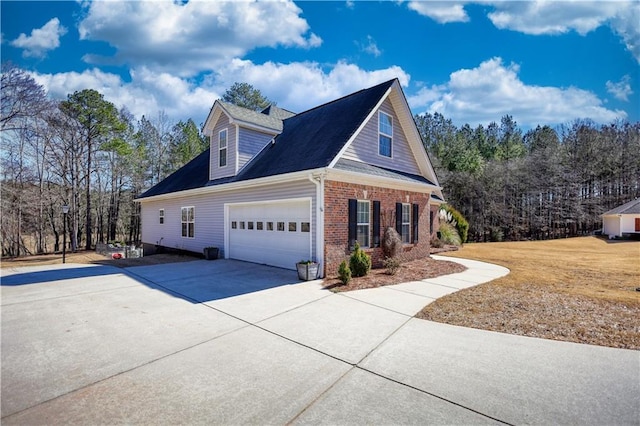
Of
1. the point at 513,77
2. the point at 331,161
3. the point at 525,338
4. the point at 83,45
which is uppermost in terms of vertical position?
the point at 83,45

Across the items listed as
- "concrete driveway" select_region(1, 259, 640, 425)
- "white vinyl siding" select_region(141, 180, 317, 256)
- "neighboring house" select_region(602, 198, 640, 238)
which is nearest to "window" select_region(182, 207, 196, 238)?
"white vinyl siding" select_region(141, 180, 317, 256)

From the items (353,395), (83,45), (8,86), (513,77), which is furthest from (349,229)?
(8,86)

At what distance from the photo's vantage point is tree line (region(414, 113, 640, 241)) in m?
28.3

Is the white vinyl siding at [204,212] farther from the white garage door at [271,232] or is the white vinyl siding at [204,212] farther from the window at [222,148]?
the window at [222,148]

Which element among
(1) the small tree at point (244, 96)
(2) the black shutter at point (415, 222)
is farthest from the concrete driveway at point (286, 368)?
(1) the small tree at point (244, 96)

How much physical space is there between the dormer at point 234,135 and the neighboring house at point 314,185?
0.05 m

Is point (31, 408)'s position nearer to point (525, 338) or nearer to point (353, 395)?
point (353, 395)

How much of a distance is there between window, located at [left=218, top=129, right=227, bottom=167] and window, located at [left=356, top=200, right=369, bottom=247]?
6.91 metres

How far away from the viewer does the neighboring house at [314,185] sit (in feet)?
30.3

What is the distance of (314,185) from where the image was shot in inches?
356

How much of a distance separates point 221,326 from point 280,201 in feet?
19.0

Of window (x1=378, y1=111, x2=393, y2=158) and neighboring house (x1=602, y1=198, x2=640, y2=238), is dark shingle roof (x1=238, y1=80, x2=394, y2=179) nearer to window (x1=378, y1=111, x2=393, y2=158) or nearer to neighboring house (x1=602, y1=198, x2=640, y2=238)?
window (x1=378, y1=111, x2=393, y2=158)

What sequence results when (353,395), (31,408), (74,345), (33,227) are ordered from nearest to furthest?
(31,408)
(353,395)
(74,345)
(33,227)

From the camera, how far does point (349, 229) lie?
9.55 m
